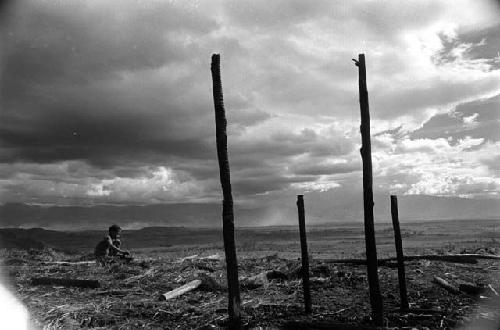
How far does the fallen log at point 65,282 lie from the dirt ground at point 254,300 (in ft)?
0.86

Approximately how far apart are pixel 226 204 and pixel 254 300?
12.8 ft

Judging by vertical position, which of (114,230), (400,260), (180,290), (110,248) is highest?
(114,230)

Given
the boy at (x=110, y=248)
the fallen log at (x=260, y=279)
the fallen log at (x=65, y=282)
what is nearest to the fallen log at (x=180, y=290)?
the fallen log at (x=260, y=279)

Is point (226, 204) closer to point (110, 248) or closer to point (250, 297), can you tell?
point (250, 297)

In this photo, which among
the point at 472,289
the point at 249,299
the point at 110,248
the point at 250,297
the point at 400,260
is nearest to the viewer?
the point at 400,260

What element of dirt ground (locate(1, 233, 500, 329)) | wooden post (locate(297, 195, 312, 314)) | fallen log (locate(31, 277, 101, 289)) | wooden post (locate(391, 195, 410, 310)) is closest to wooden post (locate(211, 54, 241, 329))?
dirt ground (locate(1, 233, 500, 329))

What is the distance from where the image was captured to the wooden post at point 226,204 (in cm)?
911

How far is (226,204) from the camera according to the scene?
9.54 metres

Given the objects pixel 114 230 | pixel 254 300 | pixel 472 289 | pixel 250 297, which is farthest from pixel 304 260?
pixel 114 230

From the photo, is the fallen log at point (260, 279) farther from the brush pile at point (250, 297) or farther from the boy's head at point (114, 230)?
the boy's head at point (114, 230)

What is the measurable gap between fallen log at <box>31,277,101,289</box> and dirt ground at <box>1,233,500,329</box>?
0.86ft

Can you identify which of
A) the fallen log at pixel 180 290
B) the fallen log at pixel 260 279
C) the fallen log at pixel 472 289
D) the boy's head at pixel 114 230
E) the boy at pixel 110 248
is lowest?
the fallen log at pixel 472 289

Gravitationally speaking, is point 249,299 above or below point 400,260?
below

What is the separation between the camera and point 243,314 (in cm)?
1019
